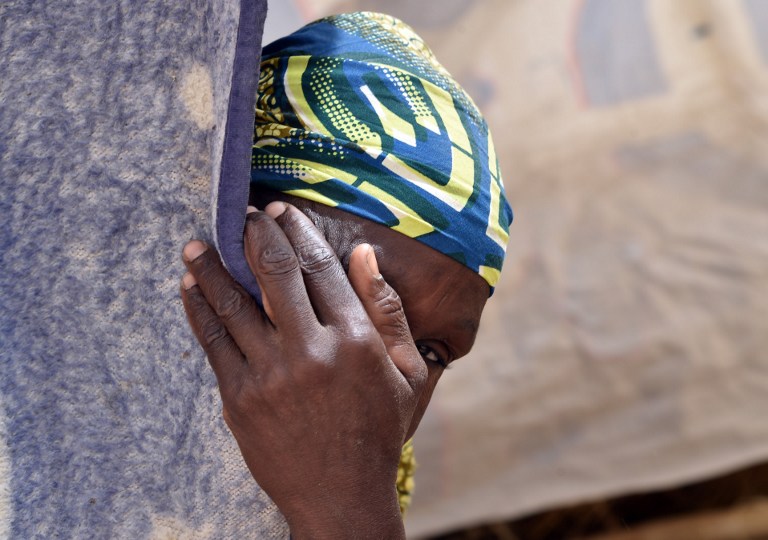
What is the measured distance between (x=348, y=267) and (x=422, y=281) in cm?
11

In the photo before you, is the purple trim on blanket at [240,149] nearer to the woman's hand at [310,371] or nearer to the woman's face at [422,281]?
the woman's hand at [310,371]

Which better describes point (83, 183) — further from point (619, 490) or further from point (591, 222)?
point (619, 490)

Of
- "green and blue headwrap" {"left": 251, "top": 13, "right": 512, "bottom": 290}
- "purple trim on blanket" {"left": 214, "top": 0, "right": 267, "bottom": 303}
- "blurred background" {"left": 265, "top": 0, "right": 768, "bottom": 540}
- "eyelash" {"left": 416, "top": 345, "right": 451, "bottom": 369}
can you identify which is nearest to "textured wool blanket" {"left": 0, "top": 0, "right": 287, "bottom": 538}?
"purple trim on blanket" {"left": 214, "top": 0, "right": 267, "bottom": 303}

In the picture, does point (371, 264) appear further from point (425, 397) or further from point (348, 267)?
point (425, 397)

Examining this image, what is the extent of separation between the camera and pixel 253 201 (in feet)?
2.73

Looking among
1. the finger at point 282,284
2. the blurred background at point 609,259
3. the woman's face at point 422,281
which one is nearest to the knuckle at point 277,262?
the finger at point 282,284

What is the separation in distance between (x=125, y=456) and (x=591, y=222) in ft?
5.10

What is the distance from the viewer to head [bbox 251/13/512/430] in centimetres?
83

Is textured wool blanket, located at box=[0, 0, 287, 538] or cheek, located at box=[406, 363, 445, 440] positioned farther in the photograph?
cheek, located at box=[406, 363, 445, 440]

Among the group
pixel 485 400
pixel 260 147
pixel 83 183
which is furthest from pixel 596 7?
pixel 83 183

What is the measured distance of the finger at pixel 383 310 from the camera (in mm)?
744

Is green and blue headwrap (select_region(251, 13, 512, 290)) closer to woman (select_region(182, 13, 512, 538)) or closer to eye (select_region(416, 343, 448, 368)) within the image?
woman (select_region(182, 13, 512, 538))

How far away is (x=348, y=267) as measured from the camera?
0.77 metres

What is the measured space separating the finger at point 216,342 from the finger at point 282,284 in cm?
5
